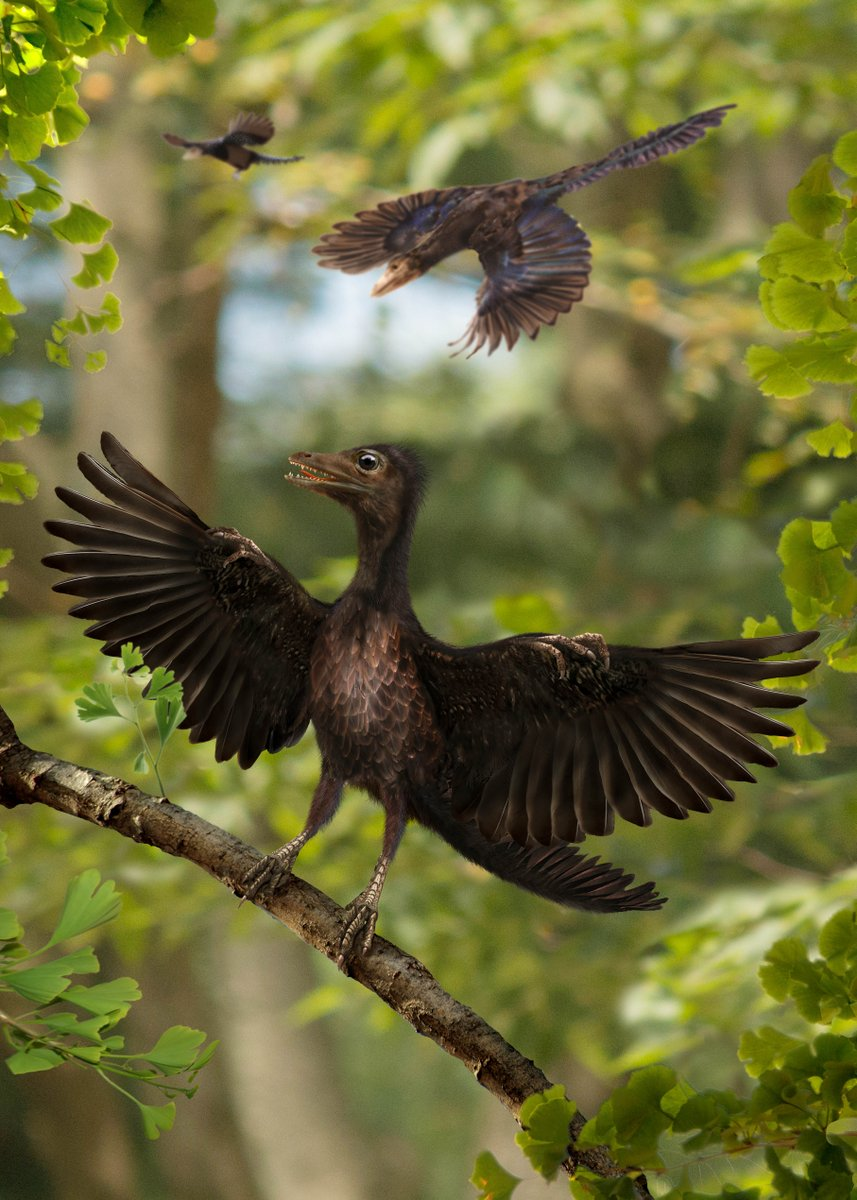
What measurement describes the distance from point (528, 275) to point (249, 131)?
0.20m

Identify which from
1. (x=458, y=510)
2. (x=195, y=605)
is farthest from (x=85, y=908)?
(x=458, y=510)

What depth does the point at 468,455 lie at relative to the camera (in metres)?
2.63

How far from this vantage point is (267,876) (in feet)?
1.81

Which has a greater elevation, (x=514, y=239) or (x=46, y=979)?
(x=514, y=239)

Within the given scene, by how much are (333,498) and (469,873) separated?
112 cm

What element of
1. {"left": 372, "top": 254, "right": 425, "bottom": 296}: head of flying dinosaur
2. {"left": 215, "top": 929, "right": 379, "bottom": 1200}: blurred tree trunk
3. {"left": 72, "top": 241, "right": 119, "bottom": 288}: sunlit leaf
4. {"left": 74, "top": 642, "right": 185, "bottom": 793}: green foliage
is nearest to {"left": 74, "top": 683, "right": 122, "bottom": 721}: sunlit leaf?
{"left": 74, "top": 642, "right": 185, "bottom": 793}: green foliage

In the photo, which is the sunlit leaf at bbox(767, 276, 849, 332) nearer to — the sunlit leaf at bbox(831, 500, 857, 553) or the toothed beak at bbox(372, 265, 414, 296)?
the sunlit leaf at bbox(831, 500, 857, 553)

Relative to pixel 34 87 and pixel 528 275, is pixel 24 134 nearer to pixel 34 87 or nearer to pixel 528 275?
pixel 34 87

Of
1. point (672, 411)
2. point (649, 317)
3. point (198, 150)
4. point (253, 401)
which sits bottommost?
point (198, 150)

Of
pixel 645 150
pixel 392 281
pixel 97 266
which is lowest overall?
pixel 97 266

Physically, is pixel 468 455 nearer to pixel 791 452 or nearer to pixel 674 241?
pixel 674 241

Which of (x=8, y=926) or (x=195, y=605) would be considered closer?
(x=8, y=926)

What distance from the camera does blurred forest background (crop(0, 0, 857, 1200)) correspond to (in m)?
1.44

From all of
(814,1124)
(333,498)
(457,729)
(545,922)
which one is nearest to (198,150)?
(333,498)
